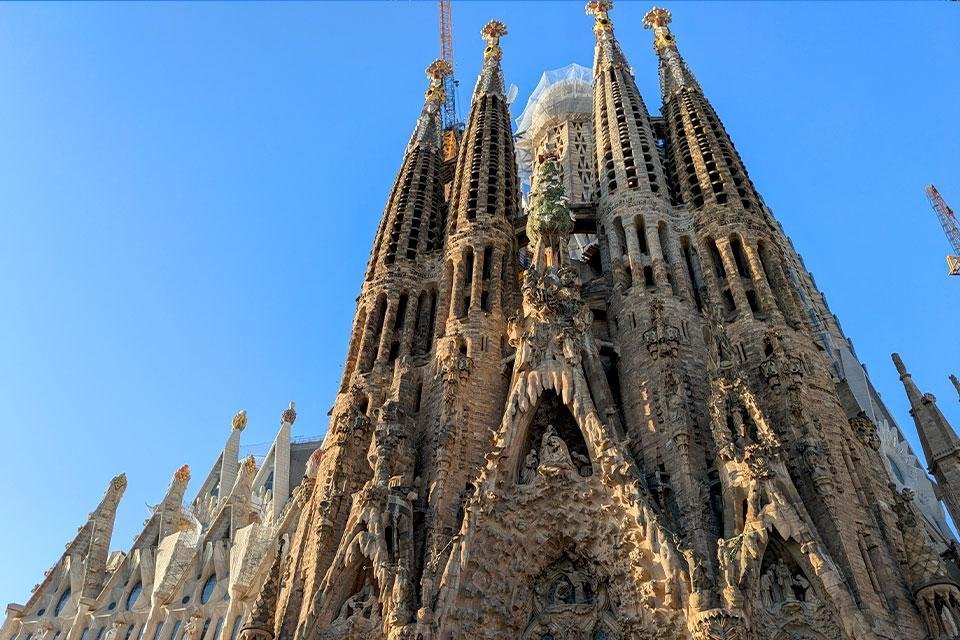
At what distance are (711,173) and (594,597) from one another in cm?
1452

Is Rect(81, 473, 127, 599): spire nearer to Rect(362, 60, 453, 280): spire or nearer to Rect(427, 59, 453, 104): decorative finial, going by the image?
Rect(362, 60, 453, 280): spire

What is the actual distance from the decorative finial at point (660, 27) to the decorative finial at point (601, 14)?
176 centimetres

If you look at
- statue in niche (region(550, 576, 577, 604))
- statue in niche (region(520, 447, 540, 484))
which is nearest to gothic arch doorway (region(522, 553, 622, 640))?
statue in niche (region(550, 576, 577, 604))

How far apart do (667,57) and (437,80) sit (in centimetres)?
1064

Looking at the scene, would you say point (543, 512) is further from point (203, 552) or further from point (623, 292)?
point (203, 552)

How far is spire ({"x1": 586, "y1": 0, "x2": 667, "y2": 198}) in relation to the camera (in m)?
27.7

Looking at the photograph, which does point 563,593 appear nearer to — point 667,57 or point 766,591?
point 766,591

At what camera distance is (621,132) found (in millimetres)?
29859

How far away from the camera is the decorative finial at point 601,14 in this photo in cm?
3841

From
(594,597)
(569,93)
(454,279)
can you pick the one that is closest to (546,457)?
(594,597)

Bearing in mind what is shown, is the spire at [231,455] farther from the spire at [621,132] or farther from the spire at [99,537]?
the spire at [621,132]

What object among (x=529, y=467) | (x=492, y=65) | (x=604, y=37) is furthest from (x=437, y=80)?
(x=529, y=467)

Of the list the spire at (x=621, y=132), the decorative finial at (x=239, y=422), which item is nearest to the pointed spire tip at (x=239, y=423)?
the decorative finial at (x=239, y=422)

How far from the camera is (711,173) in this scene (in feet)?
87.6
